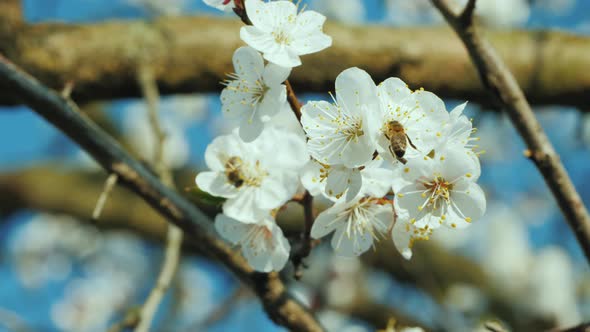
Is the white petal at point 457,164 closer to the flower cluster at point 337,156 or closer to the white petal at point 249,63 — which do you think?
the flower cluster at point 337,156

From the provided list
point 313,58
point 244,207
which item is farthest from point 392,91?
point 313,58

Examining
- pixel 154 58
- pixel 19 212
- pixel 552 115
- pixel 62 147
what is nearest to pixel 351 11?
pixel 552 115

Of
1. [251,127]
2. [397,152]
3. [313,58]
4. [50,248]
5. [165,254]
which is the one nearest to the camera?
[397,152]

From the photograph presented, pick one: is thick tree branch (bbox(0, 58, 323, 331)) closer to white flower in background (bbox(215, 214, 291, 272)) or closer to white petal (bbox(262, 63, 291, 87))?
white flower in background (bbox(215, 214, 291, 272))

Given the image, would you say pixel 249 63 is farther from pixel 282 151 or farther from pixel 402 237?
pixel 402 237

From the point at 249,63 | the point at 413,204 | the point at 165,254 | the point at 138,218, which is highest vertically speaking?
the point at 249,63

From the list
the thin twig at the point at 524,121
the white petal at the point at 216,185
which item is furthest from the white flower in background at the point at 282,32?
the thin twig at the point at 524,121
